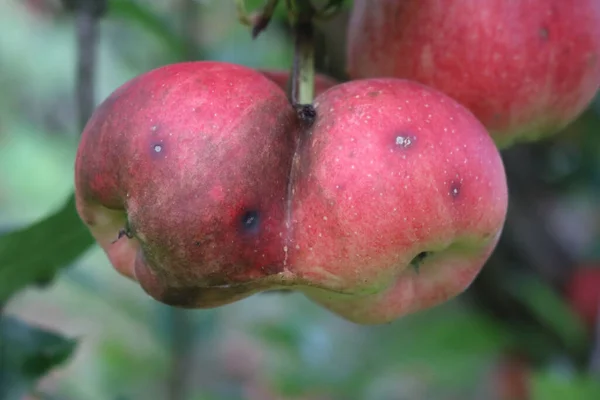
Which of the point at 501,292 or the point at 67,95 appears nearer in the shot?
the point at 501,292

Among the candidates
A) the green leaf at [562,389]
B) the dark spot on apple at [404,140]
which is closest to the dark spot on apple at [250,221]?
the dark spot on apple at [404,140]

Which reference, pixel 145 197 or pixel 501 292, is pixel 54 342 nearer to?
pixel 145 197

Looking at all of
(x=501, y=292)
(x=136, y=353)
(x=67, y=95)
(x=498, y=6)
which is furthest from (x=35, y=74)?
(x=498, y=6)

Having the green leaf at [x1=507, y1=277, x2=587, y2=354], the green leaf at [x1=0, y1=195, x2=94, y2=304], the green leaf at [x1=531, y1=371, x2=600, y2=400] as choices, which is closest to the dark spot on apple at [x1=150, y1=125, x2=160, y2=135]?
the green leaf at [x1=0, y1=195, x2=94, y2=304]

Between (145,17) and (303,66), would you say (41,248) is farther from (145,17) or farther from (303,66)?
(145,17)

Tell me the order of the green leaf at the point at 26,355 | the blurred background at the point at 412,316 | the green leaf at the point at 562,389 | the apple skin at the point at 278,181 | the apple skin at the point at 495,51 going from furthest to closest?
the blurred background at the point at 412,316, the green leaf at the point at 562,389, the green leaf at the point at 26,355, the apple skin at the point at 495,51, the apple skin at the point at 278,181

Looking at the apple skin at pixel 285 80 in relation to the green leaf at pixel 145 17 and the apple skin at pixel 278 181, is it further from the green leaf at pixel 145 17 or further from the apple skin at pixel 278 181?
the green leaf at pixel 145 17

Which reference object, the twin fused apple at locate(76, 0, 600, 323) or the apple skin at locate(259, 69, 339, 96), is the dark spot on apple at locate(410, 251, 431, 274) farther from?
the apple skin at locate(259, 69, 339, 96)
